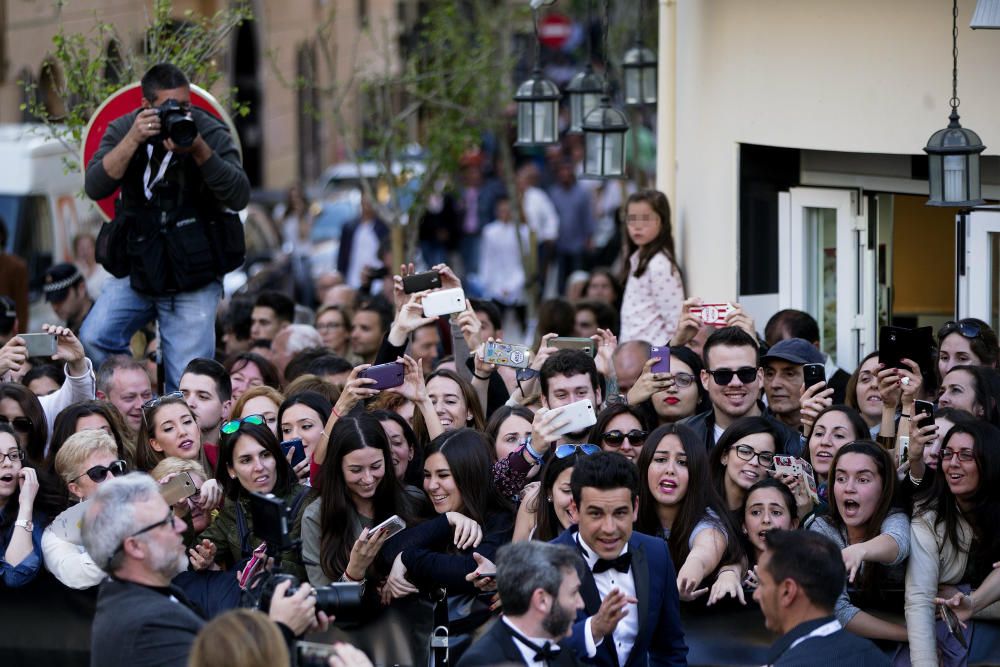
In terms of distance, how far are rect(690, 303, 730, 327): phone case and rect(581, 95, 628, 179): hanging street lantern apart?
123 inches

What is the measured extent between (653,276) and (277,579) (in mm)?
5904

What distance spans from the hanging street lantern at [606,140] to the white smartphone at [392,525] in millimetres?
5532

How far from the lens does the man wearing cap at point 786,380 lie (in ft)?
31.3

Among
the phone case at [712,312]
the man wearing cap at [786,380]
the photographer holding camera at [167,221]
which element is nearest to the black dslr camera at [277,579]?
the photographer holding camera at [167,221]

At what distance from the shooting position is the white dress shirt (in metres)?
7.02

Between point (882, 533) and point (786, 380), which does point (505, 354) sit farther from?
point (882, 533)

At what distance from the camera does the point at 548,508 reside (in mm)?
7801

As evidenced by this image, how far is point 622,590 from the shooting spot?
22.9 feet

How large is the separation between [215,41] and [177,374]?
117 inches

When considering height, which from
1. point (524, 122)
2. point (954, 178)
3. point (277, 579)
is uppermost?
point (524, 122)

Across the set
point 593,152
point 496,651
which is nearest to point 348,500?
point 496,651

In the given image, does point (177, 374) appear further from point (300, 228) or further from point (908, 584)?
point (300, 228)

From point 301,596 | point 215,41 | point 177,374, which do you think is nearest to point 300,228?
point 215,41

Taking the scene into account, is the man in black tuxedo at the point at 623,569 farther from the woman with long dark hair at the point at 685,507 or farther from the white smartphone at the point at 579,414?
the white smartphone at the point at 579,414
